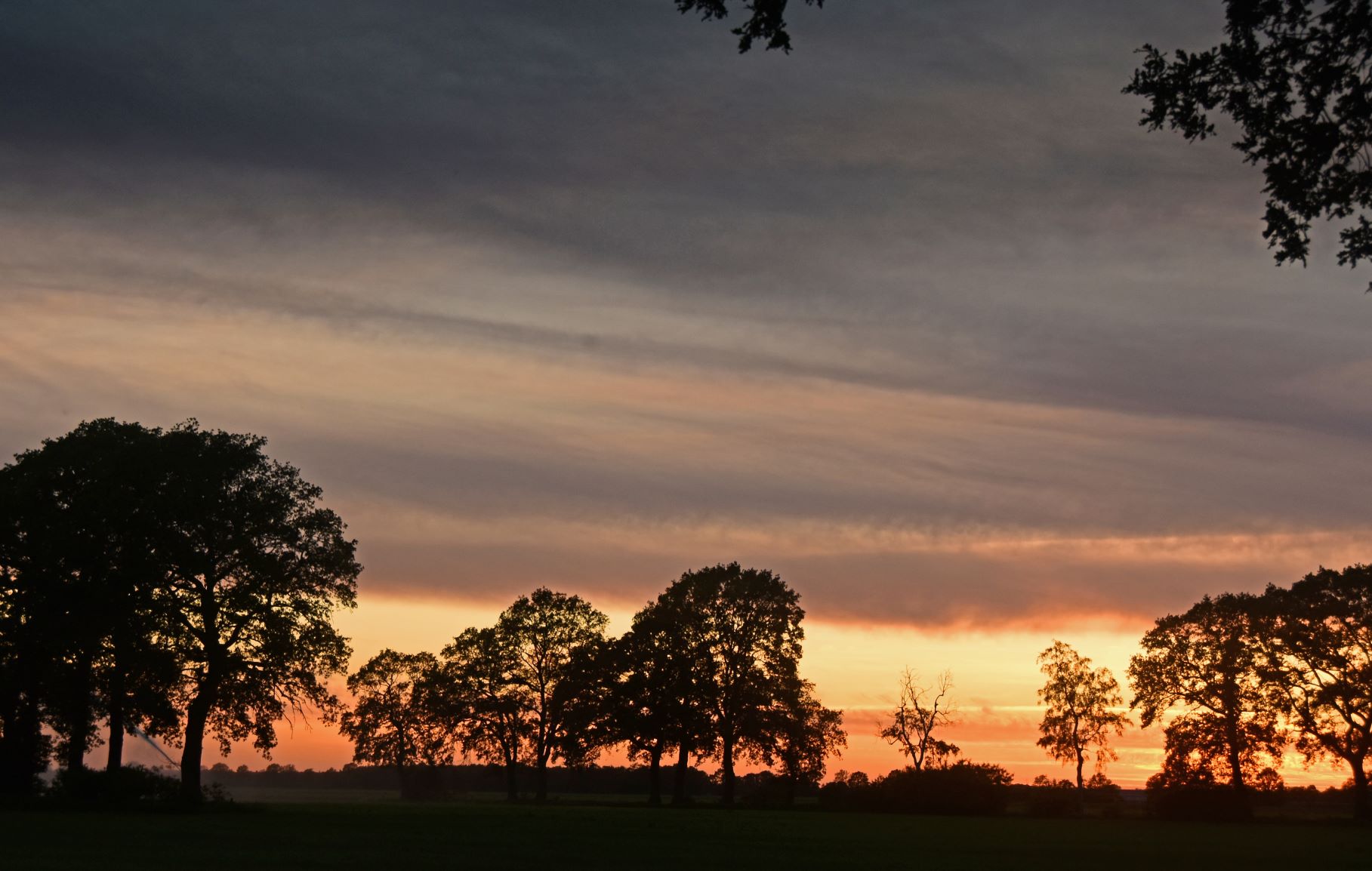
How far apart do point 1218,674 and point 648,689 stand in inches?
1633

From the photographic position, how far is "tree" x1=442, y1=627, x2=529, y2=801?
99.6 m

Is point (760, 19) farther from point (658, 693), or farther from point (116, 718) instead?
point (658, 693)

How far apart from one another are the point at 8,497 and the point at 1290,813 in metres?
89.5

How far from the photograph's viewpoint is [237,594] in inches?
2475

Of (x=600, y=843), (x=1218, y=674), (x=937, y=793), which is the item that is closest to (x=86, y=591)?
(x=600, y=843)

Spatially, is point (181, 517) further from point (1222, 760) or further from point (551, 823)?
point (1222, 760)

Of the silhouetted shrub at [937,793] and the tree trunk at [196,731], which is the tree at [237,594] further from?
the silhouetted shrub at [937,793]

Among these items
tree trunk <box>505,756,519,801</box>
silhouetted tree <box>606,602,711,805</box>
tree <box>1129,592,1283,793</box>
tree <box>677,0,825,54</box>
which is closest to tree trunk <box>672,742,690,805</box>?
silhouetted tree <box>606,602,711,805</box>

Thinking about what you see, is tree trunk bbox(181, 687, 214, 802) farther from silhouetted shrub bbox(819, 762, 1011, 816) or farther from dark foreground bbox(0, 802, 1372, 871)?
silhouetted shrub bbox(819, 762, 1011, 816)

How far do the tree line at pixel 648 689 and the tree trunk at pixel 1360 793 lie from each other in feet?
115

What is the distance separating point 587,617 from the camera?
10269 cm

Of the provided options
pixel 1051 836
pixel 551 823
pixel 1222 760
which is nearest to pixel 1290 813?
pixel 1222 760

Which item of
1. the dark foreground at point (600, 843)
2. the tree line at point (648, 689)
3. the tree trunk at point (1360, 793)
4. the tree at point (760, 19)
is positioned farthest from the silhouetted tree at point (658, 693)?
the tree at point (760, 19)

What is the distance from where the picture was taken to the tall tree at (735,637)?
91125 millimetres
